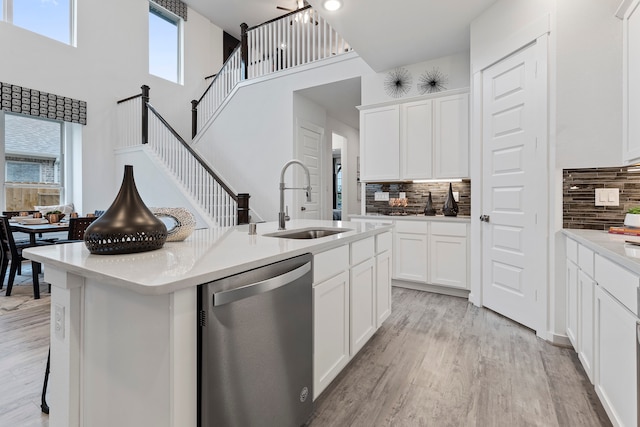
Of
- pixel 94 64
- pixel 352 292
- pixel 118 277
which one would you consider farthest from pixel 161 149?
pixel 118 277

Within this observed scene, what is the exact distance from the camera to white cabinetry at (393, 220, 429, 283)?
373 centimetres

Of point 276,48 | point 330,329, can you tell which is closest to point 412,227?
point 330,329

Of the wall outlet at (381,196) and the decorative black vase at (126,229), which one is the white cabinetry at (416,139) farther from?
the decorative black vase at (126,229)

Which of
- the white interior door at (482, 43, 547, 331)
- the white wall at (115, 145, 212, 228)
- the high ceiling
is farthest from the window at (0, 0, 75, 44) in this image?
the white interior door at (482, 43, 547, 331)

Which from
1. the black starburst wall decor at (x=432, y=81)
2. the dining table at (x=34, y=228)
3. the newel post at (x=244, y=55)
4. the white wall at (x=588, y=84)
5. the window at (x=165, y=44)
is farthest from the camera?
the window at (x=165, y=44)

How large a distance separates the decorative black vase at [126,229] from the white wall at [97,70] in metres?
5.62

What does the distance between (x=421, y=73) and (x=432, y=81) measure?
20cm

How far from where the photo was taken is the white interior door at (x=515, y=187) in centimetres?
252

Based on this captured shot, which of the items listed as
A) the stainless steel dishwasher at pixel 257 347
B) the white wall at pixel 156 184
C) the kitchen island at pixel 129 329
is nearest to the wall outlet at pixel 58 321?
the kitchen island at pixel 129 329

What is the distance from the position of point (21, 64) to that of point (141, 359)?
249 inches

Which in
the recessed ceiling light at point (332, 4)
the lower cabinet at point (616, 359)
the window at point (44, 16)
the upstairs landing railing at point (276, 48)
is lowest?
the lower cabinet at point (616, 359)

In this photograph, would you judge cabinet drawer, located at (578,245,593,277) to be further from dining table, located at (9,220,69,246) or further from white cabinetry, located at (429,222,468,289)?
dining table, located at (9,220,69,246)

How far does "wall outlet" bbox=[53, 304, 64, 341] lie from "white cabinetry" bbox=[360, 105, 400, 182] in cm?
361

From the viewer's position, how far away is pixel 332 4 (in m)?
2.85
